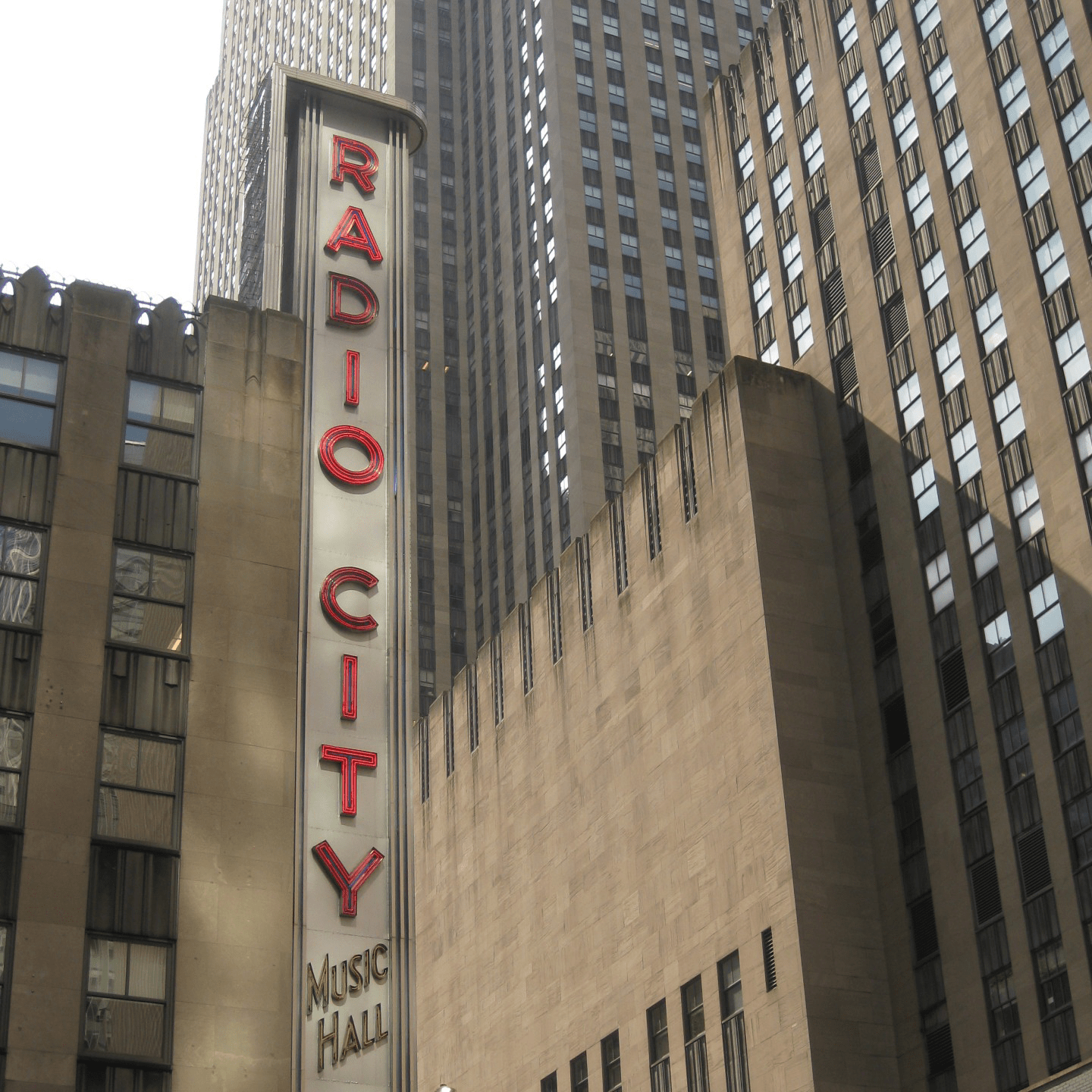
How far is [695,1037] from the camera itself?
71312 millimetres

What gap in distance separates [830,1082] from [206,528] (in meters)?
30.0

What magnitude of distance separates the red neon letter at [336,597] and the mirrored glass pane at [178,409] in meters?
6.92

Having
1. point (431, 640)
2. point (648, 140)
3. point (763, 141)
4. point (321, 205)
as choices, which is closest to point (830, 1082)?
point (321, 205)

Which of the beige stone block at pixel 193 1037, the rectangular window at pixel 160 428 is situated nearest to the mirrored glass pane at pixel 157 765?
the beige stone block at pixel 193 1037

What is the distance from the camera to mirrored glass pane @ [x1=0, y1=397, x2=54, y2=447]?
49469 mm

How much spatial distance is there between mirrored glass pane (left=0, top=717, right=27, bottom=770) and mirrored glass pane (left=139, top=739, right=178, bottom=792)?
9.47 feet

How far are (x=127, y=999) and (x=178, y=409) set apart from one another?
17.5 metres

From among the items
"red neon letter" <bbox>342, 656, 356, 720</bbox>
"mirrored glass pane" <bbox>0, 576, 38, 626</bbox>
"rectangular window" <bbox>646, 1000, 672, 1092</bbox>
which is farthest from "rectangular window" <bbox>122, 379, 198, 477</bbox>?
"rectangular window" <bbox>646, 1000, 672, 1092</bbox>

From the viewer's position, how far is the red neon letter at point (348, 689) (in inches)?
1831

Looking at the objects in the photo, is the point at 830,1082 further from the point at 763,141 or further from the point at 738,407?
the point at 763,141

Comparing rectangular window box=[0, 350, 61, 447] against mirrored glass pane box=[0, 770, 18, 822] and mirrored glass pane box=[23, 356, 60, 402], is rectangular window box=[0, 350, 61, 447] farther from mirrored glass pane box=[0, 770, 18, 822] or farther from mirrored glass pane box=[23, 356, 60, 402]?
mirrored glass pane box=[0, 770, 18, 822]

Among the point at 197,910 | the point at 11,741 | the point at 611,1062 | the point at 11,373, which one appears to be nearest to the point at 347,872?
the point at 197,910

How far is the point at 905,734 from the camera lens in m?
70.1

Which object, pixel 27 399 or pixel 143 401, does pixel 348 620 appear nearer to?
pixel 143 401
